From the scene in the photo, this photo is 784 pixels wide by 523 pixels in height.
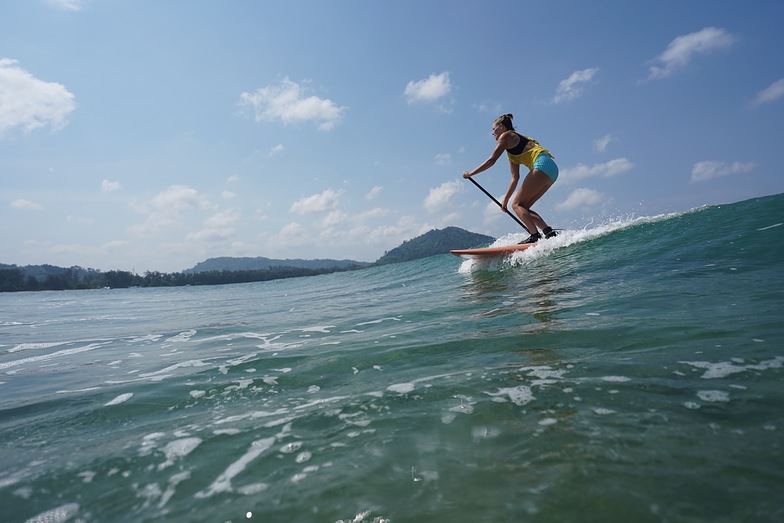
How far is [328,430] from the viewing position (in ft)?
8.30

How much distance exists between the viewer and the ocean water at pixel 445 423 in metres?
1.66

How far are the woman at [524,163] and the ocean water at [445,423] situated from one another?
4846 millimetres

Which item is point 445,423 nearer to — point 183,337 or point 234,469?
point 234,469

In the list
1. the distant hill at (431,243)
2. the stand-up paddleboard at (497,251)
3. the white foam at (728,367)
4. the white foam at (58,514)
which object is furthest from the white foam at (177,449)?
the distant hill at (431,243)

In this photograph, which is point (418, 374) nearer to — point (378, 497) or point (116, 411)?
point (378, 497)

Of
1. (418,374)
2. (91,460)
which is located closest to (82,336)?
(91,460)

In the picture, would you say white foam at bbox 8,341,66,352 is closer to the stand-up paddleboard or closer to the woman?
the stand-up paddleboard

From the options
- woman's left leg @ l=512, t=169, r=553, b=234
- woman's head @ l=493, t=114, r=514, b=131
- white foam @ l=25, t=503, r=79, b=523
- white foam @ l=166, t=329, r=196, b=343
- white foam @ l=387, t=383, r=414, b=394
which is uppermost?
woman's head @ l=493, t=114, r=514, b=131

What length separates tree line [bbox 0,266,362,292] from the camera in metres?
101

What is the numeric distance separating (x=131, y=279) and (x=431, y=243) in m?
91.5

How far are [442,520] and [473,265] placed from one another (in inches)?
441

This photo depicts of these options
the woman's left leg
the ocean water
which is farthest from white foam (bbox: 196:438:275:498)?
the woman's left leg

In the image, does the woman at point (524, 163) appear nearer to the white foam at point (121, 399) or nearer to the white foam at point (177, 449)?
the white foam at point (121, 399)

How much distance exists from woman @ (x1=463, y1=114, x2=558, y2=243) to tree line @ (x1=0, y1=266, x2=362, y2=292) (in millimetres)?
90432
